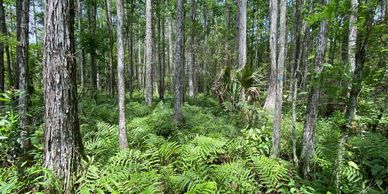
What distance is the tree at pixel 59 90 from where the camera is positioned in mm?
3344

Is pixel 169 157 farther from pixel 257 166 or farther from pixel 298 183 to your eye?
pixel 298 183

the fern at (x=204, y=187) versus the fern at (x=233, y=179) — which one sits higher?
the fern at (x=204, y=187)

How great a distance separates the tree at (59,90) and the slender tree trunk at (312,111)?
11.7ft

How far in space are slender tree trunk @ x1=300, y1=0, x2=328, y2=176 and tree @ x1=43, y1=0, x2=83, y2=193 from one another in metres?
3.56

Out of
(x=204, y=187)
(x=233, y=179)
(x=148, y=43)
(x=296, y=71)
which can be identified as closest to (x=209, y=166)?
(x=233, y=179)

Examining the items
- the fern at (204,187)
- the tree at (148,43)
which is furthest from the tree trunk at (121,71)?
the tree at (148,43)

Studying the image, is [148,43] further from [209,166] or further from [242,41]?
[209,166]

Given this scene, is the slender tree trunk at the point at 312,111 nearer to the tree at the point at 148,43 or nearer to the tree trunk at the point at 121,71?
the tree trunk at the point at 121,71

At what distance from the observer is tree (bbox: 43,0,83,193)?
334cm

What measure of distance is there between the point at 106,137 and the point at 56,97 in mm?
2335

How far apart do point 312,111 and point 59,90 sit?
3788mm

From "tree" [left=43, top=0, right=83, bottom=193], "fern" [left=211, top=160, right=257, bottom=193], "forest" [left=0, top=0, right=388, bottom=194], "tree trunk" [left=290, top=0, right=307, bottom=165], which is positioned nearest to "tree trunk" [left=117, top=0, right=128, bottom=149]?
"forest" [left=0, top=0, right=388, bottom=194]

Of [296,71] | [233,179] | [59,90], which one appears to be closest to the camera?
[59,90]

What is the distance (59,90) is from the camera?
3.38 m
